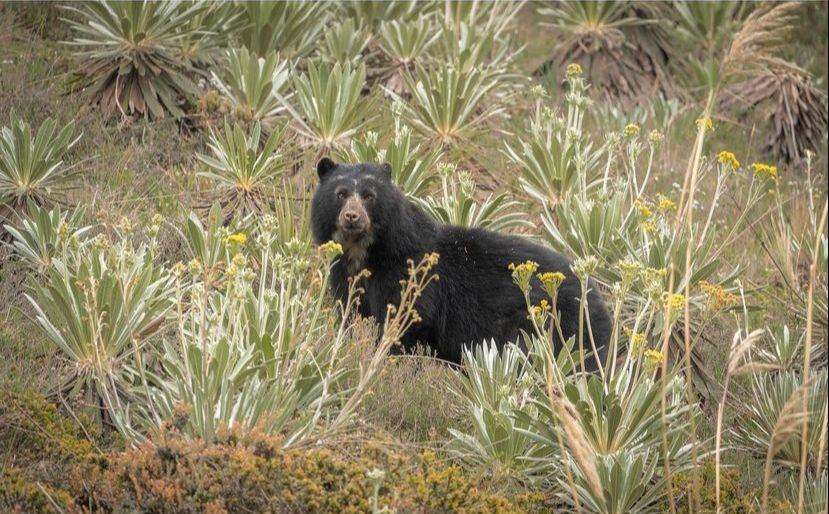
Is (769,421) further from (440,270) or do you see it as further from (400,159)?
(400,159)

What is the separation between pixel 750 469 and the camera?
24.7 feet

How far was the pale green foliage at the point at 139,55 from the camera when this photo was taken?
1059 centimetres

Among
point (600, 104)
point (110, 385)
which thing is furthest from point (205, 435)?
point (600, 104)

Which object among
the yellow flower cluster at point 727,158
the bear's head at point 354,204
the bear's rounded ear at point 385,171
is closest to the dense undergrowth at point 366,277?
the yellow flower cluster at point 727,158

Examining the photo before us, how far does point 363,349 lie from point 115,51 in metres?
4.92

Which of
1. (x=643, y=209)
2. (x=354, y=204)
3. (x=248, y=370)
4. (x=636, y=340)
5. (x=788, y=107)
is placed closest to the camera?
(x=248, y=370)

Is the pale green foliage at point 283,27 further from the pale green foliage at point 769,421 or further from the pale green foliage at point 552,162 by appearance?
the pale green foliage at point 769,421

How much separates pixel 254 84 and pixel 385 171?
2.69 m

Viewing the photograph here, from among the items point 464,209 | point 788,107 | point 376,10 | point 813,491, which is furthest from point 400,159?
point 788,107

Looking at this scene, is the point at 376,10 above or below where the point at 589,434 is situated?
above

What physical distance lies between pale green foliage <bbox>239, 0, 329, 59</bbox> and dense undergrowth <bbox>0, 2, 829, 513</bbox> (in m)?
0.03

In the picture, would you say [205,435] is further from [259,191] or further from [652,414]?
[259,191]

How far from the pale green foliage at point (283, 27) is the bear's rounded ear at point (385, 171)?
3544 millimetres

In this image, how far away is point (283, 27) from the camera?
38.9ft
